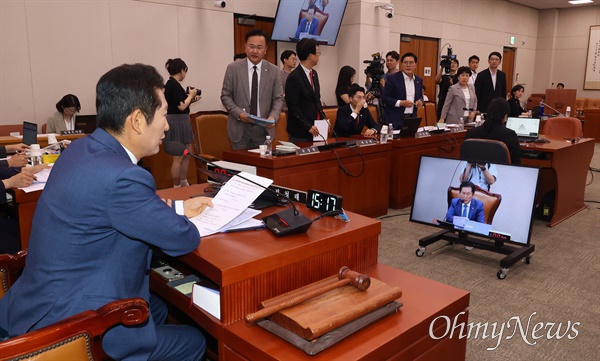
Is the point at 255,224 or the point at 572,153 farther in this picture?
the point at 572,153

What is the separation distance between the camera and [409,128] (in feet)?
14.4

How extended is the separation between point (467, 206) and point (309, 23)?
474cm

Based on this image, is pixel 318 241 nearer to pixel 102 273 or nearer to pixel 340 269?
pixel 340 269

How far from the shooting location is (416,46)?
9008 millimetres

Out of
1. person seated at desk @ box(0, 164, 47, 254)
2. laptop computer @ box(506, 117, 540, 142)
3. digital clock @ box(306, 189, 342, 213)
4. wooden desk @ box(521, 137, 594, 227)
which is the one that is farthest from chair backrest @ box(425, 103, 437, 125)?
digital clock @ box(306, 189, 342, 213)

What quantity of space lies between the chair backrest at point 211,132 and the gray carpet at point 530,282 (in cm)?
195

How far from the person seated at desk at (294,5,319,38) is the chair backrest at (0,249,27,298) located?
586cm

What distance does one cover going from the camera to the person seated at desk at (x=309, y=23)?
675 cm

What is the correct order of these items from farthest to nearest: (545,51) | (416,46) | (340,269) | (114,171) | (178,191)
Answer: (545,51)
(416,46)
(178,191)
(340,269)
(114,171)

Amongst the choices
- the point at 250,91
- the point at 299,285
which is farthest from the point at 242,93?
the point at 299,285

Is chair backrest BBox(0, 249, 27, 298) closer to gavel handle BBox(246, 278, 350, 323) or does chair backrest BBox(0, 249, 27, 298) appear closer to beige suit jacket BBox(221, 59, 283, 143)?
gavel handle BBox(246, 278, 350, 323)

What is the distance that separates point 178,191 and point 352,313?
1.12m

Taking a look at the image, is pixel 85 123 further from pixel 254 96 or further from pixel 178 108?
pixel 254 96

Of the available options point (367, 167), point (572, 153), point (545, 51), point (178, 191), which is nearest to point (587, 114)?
point (545, 51)
